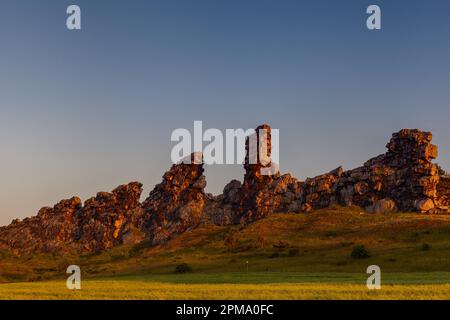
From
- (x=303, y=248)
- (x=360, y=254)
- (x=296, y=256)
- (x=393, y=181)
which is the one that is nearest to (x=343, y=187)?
(x=393, y=181)

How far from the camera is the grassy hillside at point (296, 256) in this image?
59.0 m

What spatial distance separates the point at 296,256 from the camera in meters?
93.0

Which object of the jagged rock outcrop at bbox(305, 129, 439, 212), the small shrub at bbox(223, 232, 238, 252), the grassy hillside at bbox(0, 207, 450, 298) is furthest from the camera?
the jagged rock outcrop at bbox(305, 129, 439, 212)

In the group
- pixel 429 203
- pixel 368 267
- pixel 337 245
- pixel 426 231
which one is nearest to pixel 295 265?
pixel 368 267

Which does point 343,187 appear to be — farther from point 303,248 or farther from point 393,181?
point 303,248

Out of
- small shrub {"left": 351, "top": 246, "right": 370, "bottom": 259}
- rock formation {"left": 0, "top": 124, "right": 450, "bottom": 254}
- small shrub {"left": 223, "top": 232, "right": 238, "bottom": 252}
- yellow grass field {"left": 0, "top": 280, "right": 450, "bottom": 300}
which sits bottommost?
small shrub {"left": 223, "top": 232, "right": 238, "bottom": 252}

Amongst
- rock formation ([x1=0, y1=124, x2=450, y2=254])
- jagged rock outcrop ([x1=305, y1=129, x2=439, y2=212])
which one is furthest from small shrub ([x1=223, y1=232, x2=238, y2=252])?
jagged rock outcrop ([x1=305, y1=129, x2=439, y2=212])

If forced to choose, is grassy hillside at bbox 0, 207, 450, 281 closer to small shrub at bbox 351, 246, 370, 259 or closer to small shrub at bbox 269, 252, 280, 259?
small shrub at bbox 269, 252, 280, 259

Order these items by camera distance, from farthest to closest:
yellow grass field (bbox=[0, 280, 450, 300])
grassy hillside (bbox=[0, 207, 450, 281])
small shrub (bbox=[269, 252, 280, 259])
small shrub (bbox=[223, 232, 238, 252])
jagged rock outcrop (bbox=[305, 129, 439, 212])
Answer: jagged rock outcrop (bbox=[305, 129, 439, 212]) < small shrub (bbox=[223, 232, 238, 252]) < small shrub (bbox=[269, 252, 280, 259]) < grassy hillside (bbox=[0, 207, 450, 281]) < yellow grass field (bbox=[0, 280, 450, 300])

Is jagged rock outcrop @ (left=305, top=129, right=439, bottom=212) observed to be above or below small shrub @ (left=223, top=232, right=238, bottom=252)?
above

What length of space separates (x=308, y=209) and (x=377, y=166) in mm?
28015

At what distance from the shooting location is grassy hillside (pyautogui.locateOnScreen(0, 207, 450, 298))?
2324 inches

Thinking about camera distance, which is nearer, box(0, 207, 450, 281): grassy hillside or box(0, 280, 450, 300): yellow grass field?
box(0, 280, 450, 300): yellow grass field

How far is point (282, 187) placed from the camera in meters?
187
